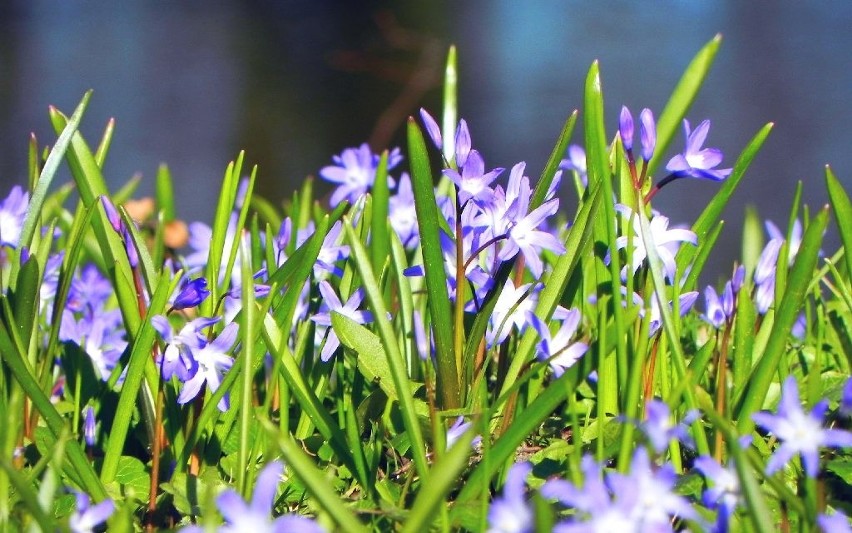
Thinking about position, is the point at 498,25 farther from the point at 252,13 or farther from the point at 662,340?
the point at 662,340

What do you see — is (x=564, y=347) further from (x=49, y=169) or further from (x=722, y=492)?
(x=49, y=169)

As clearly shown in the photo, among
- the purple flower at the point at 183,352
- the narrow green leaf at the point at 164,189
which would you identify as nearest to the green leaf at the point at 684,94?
the purple flower at the point at 183,352

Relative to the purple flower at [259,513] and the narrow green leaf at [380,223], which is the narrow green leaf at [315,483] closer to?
the purple flower at [259,513]

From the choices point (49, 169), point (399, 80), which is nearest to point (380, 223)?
point (49, 169)

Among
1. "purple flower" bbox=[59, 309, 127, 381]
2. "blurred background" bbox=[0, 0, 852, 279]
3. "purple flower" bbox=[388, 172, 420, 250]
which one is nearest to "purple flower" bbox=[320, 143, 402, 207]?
"purple flower" bbox=[388, 172, 420, 250]

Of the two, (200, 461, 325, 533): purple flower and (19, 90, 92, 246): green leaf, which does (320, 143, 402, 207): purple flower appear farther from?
(200, 461, 325, 533): purple flower

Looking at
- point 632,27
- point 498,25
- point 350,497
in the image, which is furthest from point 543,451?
point 498,25
